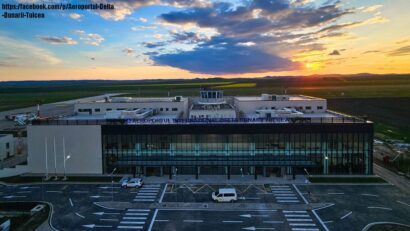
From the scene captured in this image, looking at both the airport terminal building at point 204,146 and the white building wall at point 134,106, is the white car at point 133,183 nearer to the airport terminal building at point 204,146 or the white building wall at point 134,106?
the airport terminal building at point 204,146

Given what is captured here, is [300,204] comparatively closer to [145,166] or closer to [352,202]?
[352,202]

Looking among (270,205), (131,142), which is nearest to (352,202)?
(270,205)

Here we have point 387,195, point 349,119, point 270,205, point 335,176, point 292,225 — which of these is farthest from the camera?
point 349,119

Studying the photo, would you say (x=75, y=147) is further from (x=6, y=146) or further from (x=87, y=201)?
(x=6, y=146)

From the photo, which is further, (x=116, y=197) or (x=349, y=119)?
(x=349, y=119)

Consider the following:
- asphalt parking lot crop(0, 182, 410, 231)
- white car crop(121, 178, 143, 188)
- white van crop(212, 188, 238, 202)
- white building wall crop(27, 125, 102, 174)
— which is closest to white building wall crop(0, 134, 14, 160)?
white building wall crop(27, 125, 102, 174)

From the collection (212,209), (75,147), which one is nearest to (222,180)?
(212,209)

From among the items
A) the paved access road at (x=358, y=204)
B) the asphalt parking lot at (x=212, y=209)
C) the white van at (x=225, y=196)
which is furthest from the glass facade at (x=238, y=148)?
the white van at (x=225, y=196)
